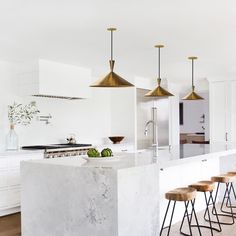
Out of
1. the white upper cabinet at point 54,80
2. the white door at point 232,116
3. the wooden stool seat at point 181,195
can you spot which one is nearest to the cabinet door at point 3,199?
the white upper cabinet at point 54,80

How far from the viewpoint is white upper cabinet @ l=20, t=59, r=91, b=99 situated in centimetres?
579

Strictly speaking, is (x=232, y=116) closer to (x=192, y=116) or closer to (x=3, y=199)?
(x=3, y=199)

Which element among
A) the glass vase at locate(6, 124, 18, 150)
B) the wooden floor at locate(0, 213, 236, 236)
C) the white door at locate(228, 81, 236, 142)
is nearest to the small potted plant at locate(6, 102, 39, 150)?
the glass vase at locate(6, 124, 18, 150)

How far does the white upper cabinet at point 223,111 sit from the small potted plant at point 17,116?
4.11 meters

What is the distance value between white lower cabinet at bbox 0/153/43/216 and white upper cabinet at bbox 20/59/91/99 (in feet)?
3.94

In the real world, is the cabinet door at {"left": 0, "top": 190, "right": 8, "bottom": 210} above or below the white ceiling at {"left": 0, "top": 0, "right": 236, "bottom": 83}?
below

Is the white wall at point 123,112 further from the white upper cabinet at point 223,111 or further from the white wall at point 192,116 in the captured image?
the white wall at point 192,116

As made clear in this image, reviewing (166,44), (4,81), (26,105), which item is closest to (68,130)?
(26,105)

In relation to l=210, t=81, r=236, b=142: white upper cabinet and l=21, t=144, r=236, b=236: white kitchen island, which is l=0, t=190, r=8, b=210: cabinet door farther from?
l=210, t=81, r=236, b=142: white upper cabinet

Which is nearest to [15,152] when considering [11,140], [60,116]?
[11,140]

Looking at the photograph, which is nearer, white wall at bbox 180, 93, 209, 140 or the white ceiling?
the white ceiling

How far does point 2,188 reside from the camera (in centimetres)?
501

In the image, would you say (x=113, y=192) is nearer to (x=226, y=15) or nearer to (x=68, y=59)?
(x=226, y=15)

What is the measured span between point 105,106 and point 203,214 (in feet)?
12.1
